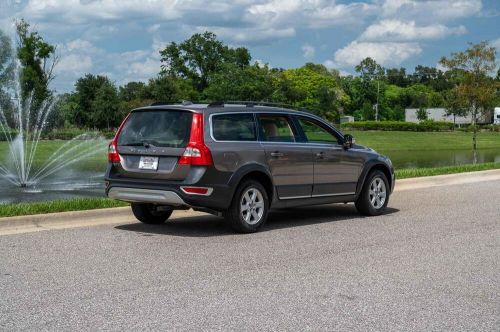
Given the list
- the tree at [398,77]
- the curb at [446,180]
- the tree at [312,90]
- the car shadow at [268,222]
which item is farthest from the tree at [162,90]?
the tree at [398,77]

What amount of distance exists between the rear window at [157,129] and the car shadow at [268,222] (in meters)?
1.18

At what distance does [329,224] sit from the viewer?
35.8 feet

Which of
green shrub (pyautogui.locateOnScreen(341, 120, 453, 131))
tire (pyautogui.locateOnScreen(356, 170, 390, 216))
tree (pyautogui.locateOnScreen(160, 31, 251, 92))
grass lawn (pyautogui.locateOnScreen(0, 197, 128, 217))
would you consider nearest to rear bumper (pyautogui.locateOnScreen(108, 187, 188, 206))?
grass lawn (pyautogui.locateOnScreen(0, 197, 128, 217))

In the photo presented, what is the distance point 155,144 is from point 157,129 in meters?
0.23

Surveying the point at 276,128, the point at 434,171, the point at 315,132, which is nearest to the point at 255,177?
the point at 276,128

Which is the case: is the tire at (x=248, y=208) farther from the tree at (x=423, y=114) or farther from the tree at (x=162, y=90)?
the tree at (x=423, y=114)

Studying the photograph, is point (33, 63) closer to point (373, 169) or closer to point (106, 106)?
point (106, 106)

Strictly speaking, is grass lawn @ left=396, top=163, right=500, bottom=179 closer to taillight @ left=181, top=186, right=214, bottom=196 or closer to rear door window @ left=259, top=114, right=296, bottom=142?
rear door window @ left=259, top=114, right=296, bottom=142

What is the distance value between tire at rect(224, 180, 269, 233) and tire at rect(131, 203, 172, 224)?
1.30 m

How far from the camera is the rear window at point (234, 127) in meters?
9.70

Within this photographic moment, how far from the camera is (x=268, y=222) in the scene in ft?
36.6

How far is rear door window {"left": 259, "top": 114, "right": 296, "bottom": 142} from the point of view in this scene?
1036cm

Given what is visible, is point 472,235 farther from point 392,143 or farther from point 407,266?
point 392,143

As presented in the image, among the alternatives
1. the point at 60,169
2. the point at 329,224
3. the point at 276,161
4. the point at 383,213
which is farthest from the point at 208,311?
the point at 60,169
